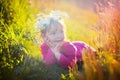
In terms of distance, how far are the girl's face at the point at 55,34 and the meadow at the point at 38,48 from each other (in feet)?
0.70

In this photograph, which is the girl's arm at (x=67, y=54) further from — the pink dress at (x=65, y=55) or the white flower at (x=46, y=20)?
the white flower at (x=46, y=20)

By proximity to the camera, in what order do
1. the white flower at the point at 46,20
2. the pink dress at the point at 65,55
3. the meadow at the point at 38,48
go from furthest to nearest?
the white flower at the point at 46,20
the pink dress at the point at 65,55
the meadow at the point at 38,48

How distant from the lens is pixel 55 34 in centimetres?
447

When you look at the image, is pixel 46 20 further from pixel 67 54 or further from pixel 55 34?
pixel 67 54

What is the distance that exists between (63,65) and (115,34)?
3.54 ft

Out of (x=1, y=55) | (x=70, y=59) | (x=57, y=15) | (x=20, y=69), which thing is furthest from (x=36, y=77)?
A: (x=57, y=15)

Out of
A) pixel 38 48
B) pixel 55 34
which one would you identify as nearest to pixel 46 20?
pixel 55 34

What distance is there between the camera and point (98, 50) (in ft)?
12.0

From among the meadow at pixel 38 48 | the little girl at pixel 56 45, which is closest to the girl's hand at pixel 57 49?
the little girl at pixel 56 45

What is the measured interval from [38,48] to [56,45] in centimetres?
46

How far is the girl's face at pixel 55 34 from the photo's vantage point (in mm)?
4457

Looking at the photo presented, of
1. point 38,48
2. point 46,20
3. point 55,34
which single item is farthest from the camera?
point 38,48

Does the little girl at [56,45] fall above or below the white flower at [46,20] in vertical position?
below

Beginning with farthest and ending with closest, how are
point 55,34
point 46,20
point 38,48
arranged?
1. point 38,48
2. point 46,20
3. point 55,34
